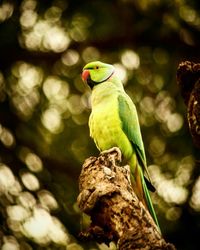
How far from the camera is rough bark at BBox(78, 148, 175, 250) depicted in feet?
6.28

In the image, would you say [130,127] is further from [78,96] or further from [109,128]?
[78,96]

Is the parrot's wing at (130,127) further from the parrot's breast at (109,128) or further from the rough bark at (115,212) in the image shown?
the rough bark at (115,212)

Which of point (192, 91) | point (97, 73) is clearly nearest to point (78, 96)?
point (97, 73)

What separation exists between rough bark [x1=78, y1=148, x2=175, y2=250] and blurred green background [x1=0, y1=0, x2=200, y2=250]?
2.37 metres

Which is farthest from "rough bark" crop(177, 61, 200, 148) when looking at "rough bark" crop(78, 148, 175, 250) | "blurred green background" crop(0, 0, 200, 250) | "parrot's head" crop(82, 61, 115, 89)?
"blurred green background" crop(0, 0, 200, 250)

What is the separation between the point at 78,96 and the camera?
5543 millimetres

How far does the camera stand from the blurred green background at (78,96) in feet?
15.7

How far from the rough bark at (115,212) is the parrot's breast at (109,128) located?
1021mm

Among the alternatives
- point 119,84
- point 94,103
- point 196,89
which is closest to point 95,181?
point 196,89

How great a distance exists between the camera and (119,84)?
3.77 m

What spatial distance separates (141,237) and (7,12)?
12.7 feet

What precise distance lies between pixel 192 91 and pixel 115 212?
26.1 inches

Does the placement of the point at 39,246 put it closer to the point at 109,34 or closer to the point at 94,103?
the point at 94,103

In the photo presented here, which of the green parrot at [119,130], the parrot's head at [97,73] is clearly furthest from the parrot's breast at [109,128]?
the parrot's head at [97,73]
